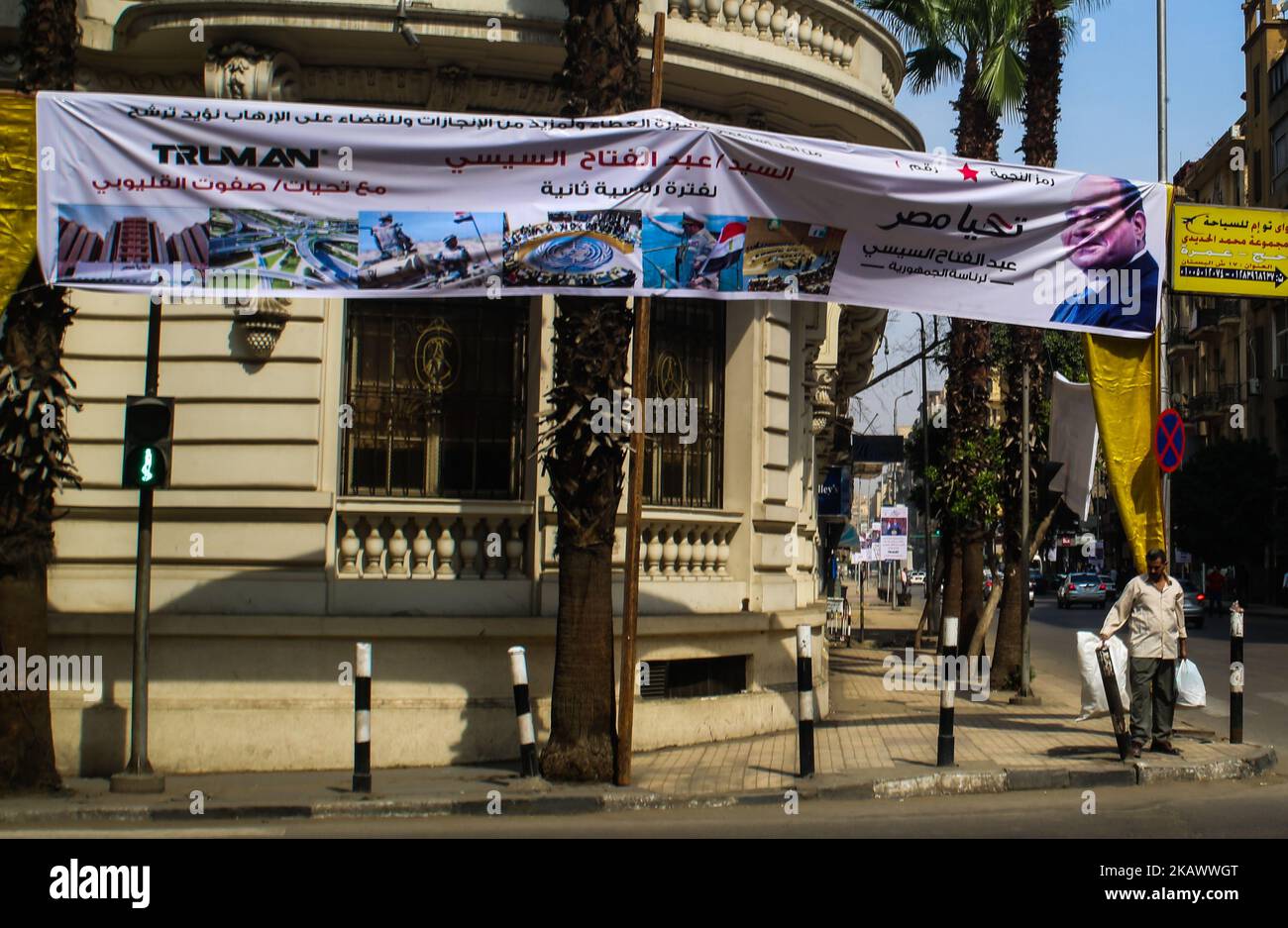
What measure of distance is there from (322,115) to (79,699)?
219 inches

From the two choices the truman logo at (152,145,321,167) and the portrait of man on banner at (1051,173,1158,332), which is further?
the portrait of man on banner at (1051,173,1158,332)

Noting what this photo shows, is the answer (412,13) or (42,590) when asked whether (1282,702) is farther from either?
(42,590)

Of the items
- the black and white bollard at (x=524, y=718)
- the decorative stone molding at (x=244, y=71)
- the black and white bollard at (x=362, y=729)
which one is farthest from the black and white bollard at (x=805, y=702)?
the decorative stone molding at (x=244, y=71)

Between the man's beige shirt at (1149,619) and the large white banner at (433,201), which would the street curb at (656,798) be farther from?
the large white banner at (433,201)

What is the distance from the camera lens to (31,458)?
1085 centimetres

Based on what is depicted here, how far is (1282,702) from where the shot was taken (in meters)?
18.7

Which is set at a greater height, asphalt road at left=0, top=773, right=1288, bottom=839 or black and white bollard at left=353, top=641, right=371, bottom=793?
black and white bollard at left=353, top=641, right=371, bottom=793

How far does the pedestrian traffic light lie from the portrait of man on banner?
731cm

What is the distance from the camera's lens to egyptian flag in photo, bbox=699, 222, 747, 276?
1111 centimetres

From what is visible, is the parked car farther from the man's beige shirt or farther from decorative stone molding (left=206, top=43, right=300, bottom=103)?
decorative stone molding (left=206, top=43, right=300, bottom=103)

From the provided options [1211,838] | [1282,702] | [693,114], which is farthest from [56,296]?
[1282,702]
